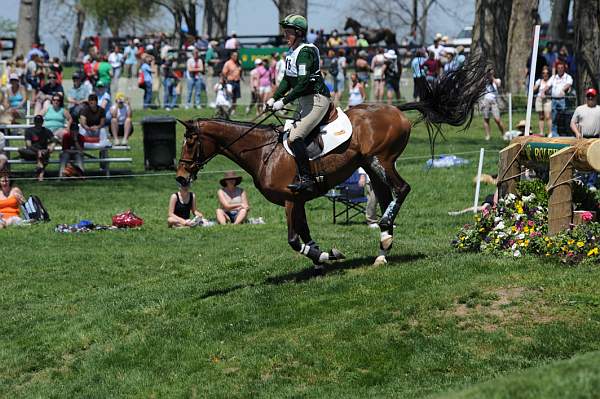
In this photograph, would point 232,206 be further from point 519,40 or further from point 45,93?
point 519,40

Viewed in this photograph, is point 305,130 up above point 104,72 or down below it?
below

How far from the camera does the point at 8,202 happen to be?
21.3 meters

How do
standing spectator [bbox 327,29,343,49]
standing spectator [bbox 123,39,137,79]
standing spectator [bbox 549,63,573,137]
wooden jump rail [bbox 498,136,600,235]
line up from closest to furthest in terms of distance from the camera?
wooden jump rail [bbox 498,136,600,235] < standing spectator [bbox 549,63,573,137] < standing spectator [bbox 123,39,137,79] < standing spectator [bbox 327,29,343,49]

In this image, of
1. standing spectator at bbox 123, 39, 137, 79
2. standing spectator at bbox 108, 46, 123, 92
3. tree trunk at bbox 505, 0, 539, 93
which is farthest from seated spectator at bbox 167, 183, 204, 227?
standing spectator at bbox 123, 39, 137, 79

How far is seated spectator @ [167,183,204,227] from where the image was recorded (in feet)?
67.9

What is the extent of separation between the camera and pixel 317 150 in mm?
13703

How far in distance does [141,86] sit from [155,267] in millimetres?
23365

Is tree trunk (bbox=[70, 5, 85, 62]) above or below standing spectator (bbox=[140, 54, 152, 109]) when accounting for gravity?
above

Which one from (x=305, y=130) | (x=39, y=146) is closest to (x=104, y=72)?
(x=39, y=146)

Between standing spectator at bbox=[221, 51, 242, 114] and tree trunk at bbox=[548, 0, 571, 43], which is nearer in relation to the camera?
standing spectator at bbox=[221, 51, 242, 114]

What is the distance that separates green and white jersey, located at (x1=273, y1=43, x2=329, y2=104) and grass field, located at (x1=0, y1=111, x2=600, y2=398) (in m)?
2.26

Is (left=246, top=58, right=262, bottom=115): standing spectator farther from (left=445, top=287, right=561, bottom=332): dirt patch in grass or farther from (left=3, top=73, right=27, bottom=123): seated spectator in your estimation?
(left=445, top=287, right=561, bottom=332): dirt patch in grass

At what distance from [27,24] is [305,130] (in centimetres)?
3665

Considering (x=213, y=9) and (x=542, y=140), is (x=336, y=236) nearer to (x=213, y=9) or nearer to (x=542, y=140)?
(x=542, y=140)
